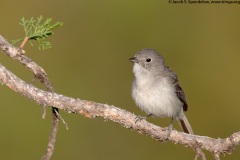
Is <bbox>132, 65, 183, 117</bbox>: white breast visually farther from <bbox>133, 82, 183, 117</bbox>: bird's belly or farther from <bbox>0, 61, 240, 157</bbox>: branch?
<bbox>0, 61, 240, 157</bbox>: branch

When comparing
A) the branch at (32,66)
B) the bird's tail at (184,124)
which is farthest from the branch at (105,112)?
the bird's tail at (184,124)

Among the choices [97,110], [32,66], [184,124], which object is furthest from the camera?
[184,124]

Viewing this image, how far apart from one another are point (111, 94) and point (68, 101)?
3797 millimetres

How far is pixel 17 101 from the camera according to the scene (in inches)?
299

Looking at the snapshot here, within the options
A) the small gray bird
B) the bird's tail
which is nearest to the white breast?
the small gray bird

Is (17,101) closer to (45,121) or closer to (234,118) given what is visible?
(45,121)

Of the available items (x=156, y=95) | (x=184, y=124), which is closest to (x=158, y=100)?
(x=156, y=95)

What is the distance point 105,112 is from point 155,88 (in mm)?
2024

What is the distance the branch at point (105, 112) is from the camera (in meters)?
3.84

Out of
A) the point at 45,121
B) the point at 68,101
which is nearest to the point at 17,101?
the point at 45,121

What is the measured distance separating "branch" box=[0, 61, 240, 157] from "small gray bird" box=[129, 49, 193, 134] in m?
1.58

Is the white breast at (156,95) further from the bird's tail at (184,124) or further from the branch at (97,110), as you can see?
the branch at (97,110)

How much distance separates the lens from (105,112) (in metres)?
3.96

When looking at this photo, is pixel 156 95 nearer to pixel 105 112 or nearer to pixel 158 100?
pixel 158 100
